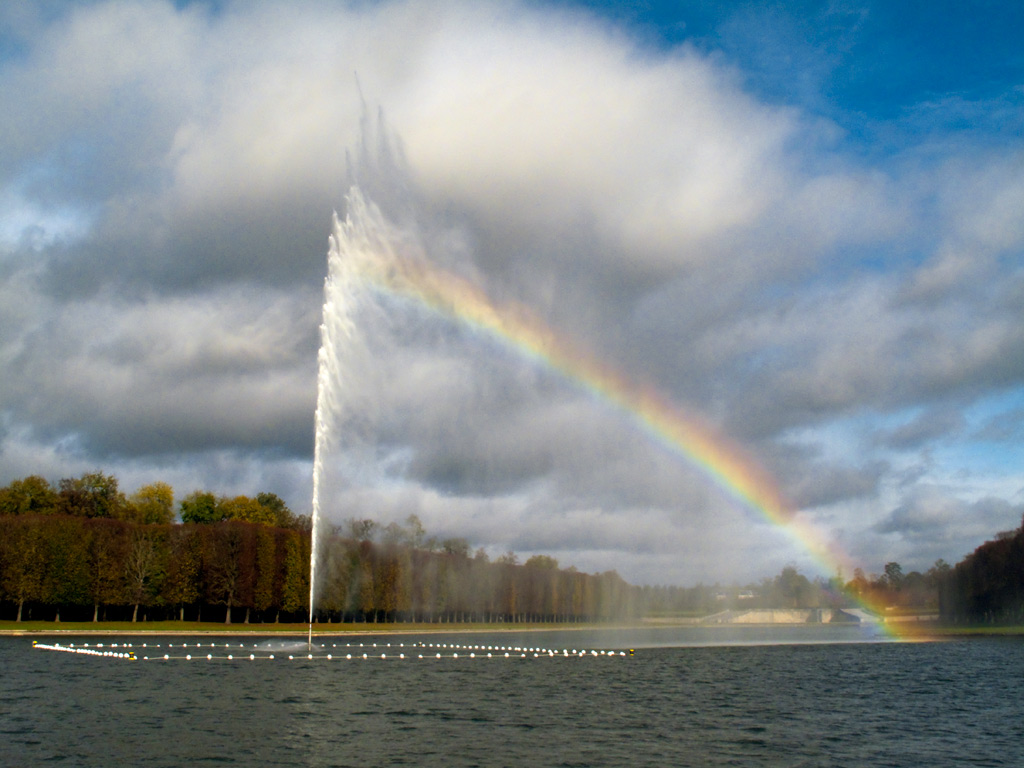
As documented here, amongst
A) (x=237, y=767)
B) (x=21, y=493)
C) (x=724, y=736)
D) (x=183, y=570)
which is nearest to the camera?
(x=237, y=767)

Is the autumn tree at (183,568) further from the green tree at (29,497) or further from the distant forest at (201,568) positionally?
the green tree at (29,497)

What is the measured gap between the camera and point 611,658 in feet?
269

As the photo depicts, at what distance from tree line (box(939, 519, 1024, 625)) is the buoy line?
321ft

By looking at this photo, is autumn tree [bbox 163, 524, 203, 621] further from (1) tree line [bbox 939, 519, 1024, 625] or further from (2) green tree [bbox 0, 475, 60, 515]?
(1) tree line [bbox 939, 519, 1024, 625]

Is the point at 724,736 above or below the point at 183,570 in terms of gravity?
below

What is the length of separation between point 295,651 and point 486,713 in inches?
1541

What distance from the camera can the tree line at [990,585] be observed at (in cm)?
15412

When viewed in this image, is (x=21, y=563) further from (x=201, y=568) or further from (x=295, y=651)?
(x=295, y=651)

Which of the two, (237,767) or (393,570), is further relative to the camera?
(393,570)

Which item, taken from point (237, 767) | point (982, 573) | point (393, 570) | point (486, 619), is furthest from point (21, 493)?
point (982, 573)

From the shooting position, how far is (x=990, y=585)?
158875 mm

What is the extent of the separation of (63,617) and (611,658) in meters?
77.2

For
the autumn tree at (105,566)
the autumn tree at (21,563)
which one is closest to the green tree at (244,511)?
the autumn tree at (105,566)

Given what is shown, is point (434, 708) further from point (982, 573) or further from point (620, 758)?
point (982, 573)
